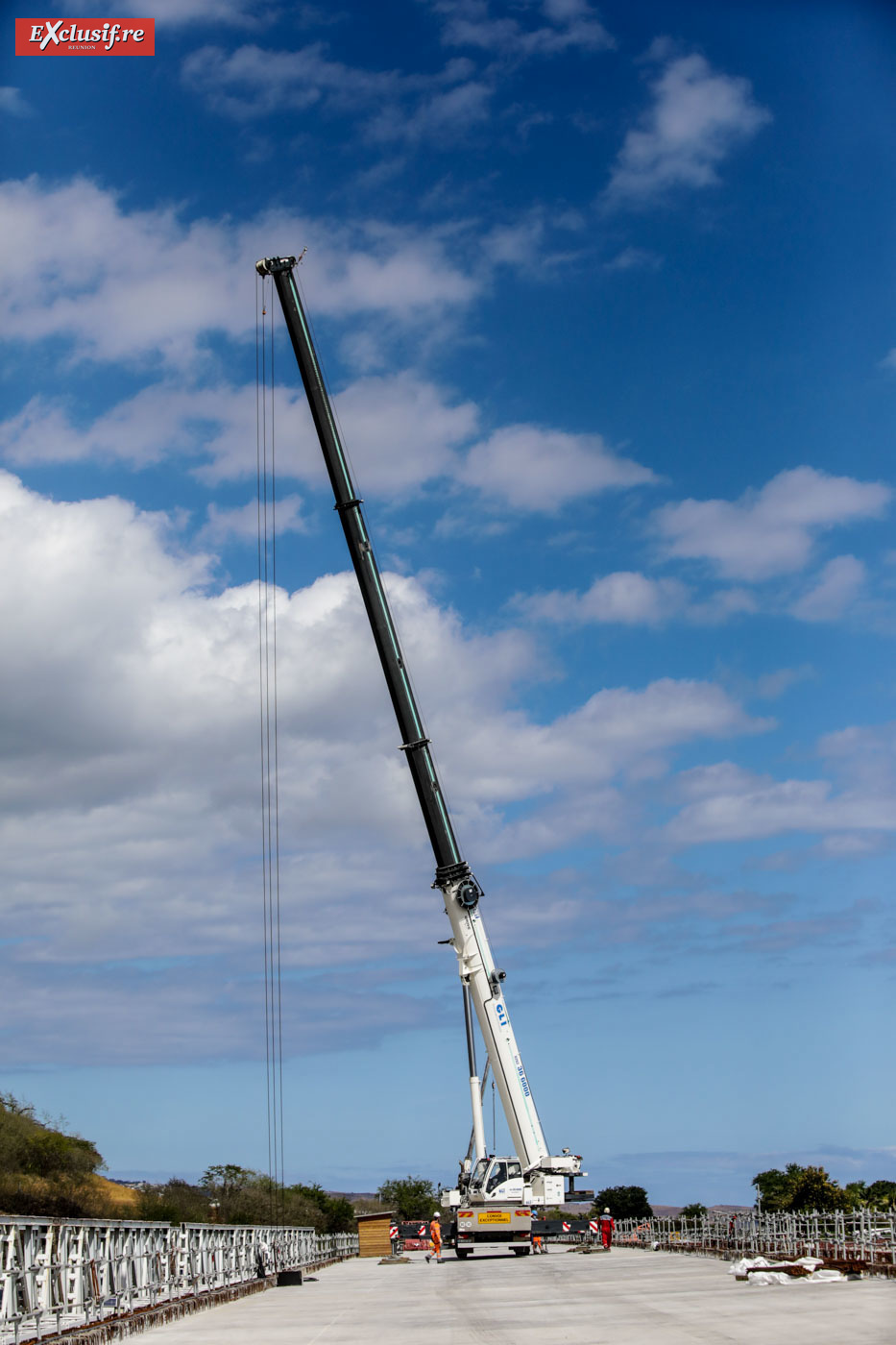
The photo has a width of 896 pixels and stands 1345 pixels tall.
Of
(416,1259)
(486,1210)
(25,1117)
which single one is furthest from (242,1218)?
(486,1210)

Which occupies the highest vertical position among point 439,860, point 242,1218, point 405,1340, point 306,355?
point 306,355

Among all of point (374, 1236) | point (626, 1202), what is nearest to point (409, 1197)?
point (626, 1202)

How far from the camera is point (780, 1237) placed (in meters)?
39.9

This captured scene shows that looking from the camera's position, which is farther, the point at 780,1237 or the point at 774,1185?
the point at 774,1185

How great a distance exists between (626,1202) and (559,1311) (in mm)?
100173

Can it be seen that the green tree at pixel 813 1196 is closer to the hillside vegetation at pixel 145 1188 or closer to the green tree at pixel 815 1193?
the green tree at pixel 815 1193

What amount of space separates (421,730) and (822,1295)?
2146 cm

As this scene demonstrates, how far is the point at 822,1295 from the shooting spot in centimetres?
2255

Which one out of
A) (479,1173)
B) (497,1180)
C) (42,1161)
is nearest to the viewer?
(497,1180)

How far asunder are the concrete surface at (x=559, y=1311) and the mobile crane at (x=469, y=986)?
208 inches

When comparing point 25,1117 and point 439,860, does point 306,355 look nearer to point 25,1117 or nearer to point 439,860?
point 439,860

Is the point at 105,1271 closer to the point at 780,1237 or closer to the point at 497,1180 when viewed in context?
the point at 497,1180

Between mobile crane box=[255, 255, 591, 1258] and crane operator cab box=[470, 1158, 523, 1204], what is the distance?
0.09ft

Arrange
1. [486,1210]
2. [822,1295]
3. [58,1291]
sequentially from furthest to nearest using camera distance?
[486,1210] < [822,1295] < [58,1291]
